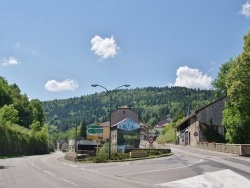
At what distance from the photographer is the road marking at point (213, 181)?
21.2 m

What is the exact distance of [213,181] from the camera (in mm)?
22875

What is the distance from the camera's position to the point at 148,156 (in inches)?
1857

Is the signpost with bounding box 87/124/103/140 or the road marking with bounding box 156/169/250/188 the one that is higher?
the signpost with bounding box 87/124/103/140

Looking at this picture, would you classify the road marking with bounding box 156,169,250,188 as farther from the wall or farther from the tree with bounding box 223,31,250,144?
the wall

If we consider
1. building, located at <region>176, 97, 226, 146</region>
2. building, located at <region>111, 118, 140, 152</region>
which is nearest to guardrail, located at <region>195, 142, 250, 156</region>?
building, located at <region>176, 97, 226, 146</region>

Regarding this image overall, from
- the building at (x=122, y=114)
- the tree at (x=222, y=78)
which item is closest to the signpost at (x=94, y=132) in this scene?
the tree at (x=222, y=78)

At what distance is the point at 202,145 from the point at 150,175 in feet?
140

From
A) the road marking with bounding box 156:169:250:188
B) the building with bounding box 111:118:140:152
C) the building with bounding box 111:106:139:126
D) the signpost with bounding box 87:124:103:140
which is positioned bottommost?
the road marking with bounding box 156:169:250:188

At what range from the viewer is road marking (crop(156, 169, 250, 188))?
2123cm

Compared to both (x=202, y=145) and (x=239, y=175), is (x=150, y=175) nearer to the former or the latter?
(x=239, y=175)

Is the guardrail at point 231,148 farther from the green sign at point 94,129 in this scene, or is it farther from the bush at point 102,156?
the green sign at point 94,129

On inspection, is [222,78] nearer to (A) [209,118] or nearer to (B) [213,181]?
(A) [209,118]

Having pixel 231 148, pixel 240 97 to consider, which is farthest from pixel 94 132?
pixel 240 97

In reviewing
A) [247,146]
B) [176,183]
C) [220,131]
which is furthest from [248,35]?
[176,183]
